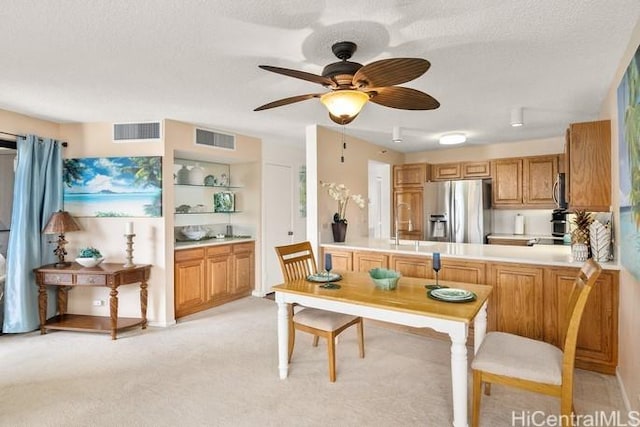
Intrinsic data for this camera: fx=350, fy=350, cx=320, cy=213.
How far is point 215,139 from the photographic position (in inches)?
178

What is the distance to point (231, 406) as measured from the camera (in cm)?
234

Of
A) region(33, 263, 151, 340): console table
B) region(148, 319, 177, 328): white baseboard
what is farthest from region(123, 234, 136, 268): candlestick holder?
region(148, 319, 177, 328): white baseboard

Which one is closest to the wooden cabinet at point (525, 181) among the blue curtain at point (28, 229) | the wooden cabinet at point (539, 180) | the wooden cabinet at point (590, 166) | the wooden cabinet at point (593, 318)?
the wooden cabinet at point (539, 180)

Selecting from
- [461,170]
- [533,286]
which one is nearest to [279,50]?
[533,286]

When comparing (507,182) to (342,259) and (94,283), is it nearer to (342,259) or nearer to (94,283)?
(342,259)

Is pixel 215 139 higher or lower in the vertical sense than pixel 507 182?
higher

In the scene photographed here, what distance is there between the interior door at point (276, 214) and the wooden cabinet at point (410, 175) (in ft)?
5.83

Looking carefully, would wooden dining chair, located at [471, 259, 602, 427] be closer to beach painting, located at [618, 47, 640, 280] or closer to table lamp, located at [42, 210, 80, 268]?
beach painting, located at [618, 47, 640, 280]

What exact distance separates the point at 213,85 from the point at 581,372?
3751mm

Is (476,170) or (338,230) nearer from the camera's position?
(338,230)

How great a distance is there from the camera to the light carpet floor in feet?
7.30

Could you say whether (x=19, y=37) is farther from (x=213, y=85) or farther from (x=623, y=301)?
(x=623, y=301)

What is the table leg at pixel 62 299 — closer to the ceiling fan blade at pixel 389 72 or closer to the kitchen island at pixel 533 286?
the kitchen island at pixel 533 286

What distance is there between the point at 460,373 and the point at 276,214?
3865mm
